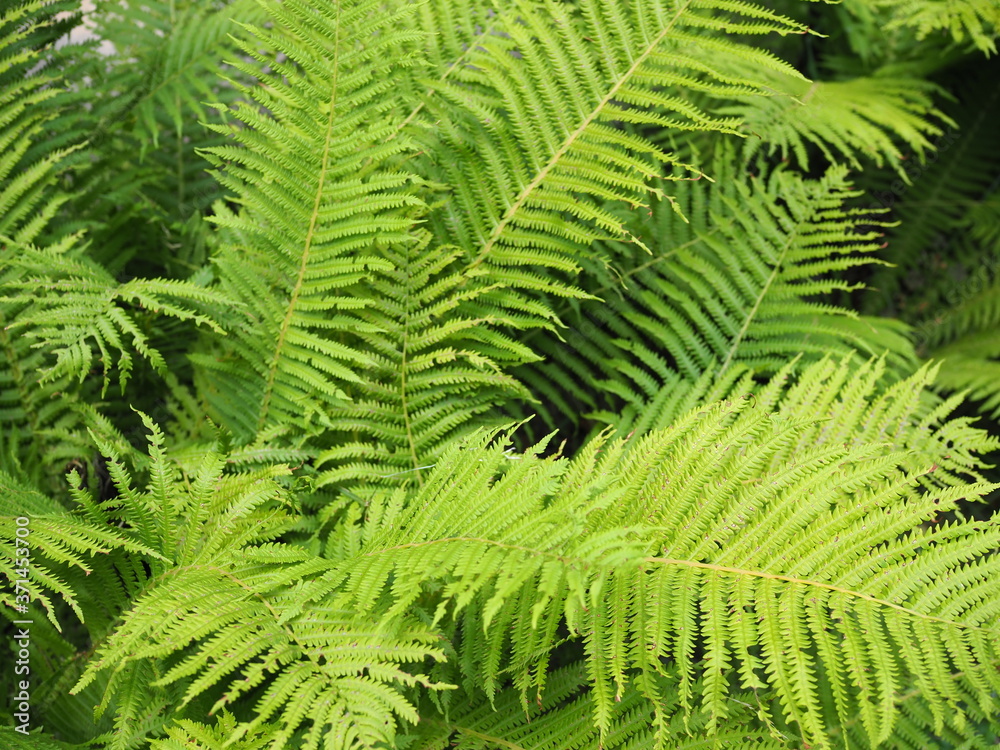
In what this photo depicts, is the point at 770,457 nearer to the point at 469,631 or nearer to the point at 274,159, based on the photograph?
the point at 469,631

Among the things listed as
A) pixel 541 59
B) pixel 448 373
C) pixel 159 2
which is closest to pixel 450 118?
pixel 541 59

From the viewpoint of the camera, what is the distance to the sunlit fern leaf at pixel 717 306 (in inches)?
57.1

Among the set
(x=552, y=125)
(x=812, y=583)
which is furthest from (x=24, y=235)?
(x=812, y=583)

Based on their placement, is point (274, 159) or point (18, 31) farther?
point (18, 31)

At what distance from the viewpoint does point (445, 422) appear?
1.27m

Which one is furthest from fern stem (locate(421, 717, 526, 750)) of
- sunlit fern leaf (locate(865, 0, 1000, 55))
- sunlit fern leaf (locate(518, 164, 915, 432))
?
sunlit fern leaf (locate(865, 0, 1000, 55))

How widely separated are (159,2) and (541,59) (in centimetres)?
106

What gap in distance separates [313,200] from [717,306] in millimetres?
812

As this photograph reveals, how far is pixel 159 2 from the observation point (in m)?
1.75

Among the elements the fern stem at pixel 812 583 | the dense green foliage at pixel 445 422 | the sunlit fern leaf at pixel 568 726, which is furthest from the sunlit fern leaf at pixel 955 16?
the sunlit fern leaf at pixel 568 726

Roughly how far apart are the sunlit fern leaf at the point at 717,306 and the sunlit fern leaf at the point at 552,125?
22cm

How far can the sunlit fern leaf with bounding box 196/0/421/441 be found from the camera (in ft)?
3.93

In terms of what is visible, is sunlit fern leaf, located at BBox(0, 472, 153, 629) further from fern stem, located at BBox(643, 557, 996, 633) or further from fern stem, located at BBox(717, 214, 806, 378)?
fern stem, located at BBox(717, 214, 806, 378)

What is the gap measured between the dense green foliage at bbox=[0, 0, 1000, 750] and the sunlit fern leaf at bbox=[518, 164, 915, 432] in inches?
0.4
